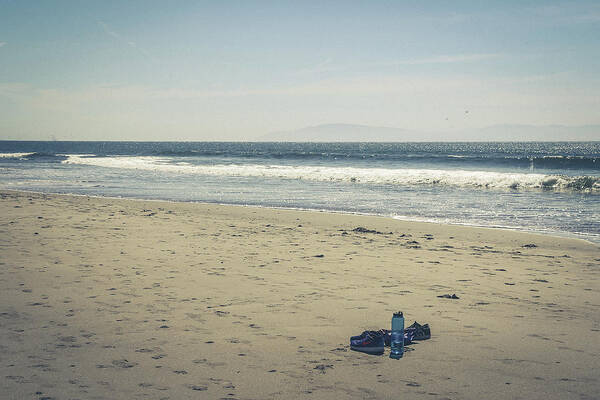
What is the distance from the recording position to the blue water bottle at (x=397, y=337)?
403 centimetres

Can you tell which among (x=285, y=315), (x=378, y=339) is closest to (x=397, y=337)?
(x=378, y=339)

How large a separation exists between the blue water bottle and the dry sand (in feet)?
0.27

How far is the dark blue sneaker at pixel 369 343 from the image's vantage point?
405cm

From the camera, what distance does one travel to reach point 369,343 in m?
4.07

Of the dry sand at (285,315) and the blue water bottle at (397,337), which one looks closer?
the dry sand at (285,315)

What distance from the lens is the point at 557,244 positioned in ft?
30.6

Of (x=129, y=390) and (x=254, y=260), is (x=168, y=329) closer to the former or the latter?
(x=129, y=390)

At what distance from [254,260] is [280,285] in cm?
153

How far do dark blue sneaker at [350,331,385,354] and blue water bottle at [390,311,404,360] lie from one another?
0.10 metres

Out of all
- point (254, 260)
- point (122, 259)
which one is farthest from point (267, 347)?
point (122, 259)

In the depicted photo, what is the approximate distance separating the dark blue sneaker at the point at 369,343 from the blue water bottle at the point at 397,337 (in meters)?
0.10

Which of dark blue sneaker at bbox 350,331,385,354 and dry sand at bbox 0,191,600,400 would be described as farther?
dark blue sneaker at bbox 350,331,385,354

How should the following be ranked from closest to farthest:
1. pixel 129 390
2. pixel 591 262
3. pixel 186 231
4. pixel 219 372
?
pixel 129 390 → pixel 219 372 → pixel 591 262 → pixel 186 231

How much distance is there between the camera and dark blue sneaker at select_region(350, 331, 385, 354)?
4055 millimetres
